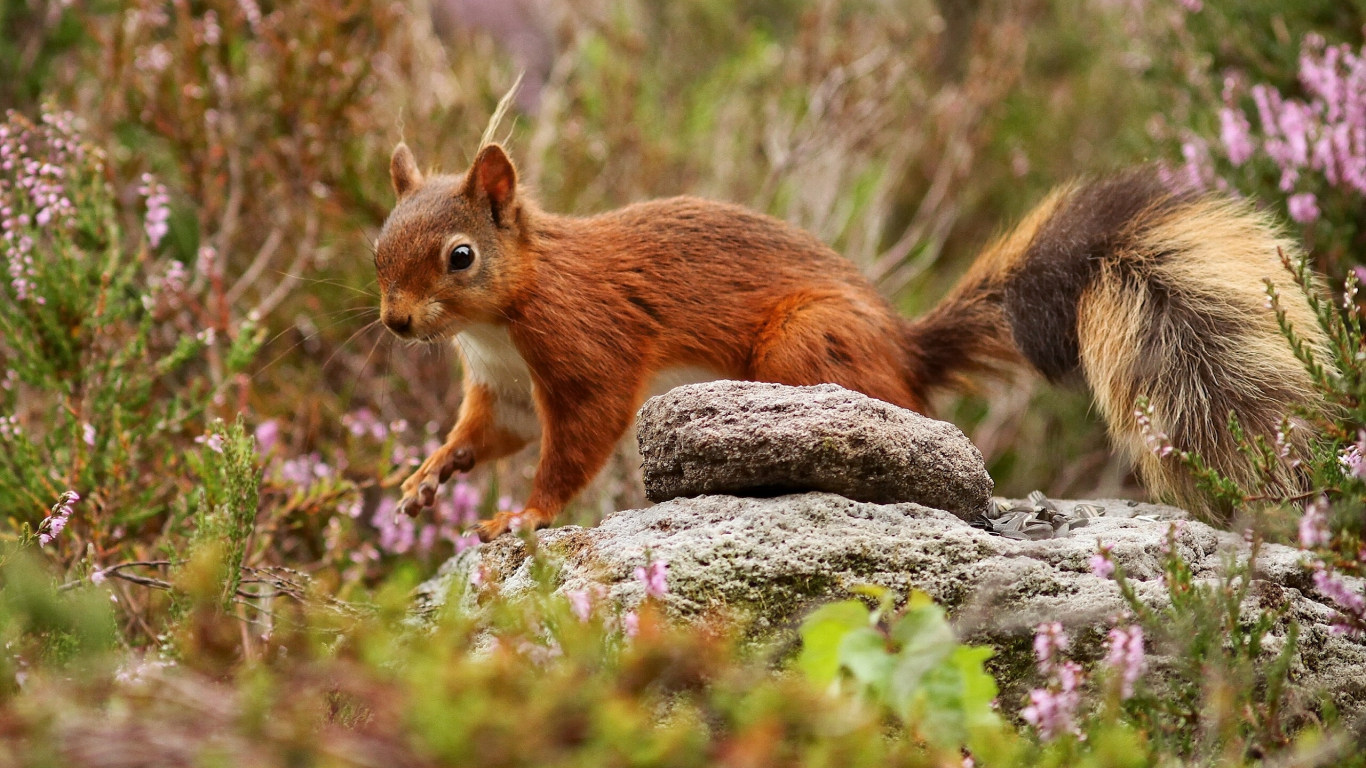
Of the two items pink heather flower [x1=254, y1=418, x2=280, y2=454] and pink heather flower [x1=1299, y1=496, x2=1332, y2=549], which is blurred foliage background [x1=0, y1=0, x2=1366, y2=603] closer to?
pink heather flower [x1=254, y1=418, x2=280, y2=454]

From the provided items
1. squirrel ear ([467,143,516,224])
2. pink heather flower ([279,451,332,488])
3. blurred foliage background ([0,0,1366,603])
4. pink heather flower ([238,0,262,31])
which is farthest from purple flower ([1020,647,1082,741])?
pink heather flower ([238,0,262,31])

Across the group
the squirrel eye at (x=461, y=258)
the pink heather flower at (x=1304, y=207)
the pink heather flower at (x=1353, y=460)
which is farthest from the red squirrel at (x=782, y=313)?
the pink heather flower at (x=1304, y=207)

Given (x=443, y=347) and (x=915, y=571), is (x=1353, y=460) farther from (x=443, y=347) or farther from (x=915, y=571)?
(x=443, y=347)

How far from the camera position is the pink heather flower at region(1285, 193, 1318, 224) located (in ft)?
11.7

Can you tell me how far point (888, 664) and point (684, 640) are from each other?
268mm

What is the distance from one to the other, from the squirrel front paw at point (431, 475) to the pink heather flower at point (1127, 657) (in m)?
1.67

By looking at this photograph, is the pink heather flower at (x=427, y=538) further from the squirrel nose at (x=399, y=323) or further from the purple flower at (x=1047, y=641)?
the purple flower at (x=1047, y=641)

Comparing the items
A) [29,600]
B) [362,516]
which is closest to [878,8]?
[362,516]

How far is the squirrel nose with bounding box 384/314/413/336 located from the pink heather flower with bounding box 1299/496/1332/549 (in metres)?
1.87

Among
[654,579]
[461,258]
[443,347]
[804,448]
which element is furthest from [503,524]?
[443,347]

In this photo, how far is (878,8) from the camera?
304 inches

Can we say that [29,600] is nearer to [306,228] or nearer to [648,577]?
[648,577]

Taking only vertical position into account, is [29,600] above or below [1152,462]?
above

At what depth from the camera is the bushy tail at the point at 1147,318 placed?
253cm
